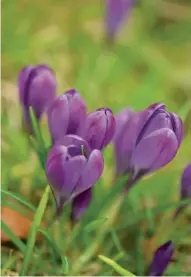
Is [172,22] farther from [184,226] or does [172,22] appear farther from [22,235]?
[22,235]

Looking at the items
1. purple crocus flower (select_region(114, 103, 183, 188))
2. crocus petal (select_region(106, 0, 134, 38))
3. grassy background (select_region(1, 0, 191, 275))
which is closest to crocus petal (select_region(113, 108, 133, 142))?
purple crocus flower (select_region(114, 103, 183, 188))

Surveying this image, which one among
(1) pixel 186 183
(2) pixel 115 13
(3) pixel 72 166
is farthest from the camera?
(2) pixel 115 13

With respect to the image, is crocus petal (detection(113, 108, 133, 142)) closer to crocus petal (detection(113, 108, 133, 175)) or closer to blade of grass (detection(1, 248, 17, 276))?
crocus petal (detection(113, 108, 133, 175))

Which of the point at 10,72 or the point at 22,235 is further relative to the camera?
the point at 10,72

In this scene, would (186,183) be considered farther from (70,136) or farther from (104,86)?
(104,86)

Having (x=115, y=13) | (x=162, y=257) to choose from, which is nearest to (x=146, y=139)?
(x=162, y=257)

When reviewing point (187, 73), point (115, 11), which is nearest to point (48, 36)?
point (115, 11)
